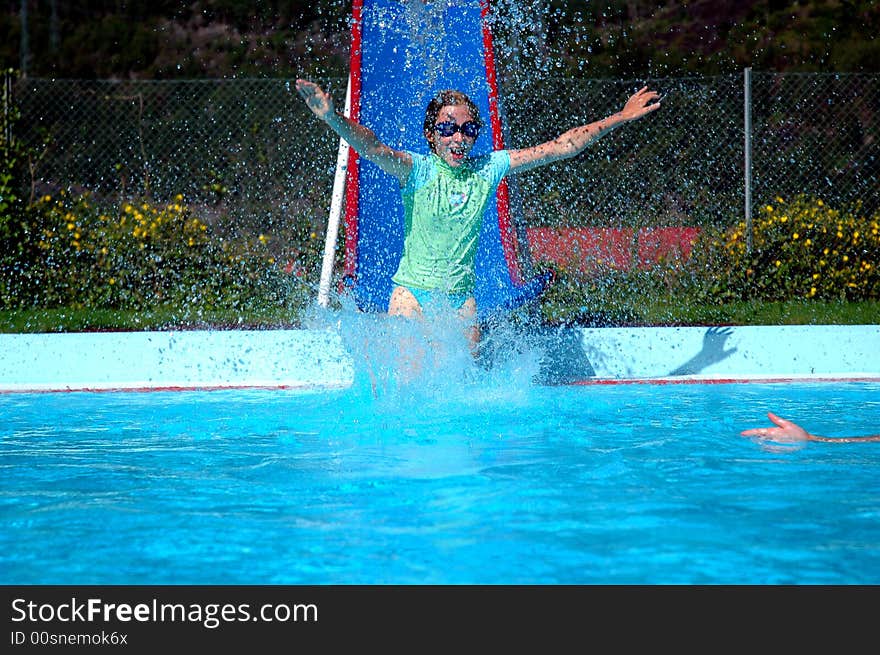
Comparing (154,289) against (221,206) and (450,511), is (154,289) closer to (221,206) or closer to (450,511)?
(221,206)

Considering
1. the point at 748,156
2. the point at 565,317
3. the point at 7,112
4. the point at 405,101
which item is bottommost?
the point at 565,317

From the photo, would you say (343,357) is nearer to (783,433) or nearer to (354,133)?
(354,133)

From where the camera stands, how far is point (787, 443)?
152 inches

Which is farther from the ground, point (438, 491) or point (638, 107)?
point (638, 107)

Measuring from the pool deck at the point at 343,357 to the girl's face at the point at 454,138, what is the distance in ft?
4.31

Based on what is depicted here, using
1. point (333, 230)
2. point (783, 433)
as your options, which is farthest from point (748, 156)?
point (783, 433)

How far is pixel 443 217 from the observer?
4.71 metres

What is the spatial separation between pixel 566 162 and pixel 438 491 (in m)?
6.39

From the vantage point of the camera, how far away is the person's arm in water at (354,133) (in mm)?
3967

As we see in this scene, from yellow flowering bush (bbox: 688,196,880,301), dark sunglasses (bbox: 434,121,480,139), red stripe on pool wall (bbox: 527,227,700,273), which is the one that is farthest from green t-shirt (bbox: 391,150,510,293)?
yellow flowering bush (bbox: 688,196,880,301)

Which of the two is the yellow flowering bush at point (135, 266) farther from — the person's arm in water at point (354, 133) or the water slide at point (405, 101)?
the person's arm in water at point (354, 133)

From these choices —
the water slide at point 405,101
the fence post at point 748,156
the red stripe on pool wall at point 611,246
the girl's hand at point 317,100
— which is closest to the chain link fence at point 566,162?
the fence post at point 748,156

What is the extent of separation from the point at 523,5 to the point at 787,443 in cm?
401
